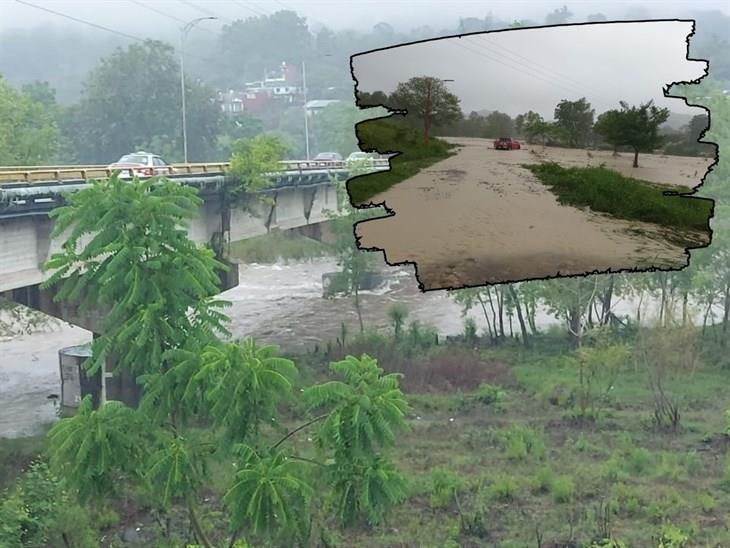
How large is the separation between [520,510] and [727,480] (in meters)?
2.25

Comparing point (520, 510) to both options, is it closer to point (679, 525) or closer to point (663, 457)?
point (679, 525)

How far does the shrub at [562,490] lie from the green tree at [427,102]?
6673 mm

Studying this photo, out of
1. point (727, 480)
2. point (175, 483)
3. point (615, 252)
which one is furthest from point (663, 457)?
point (615, 252)

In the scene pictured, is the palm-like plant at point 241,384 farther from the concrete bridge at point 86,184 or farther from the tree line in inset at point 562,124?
the tree line in inset at point 562,124

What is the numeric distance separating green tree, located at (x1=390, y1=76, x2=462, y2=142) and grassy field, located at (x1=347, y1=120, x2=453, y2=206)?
0.13 feet

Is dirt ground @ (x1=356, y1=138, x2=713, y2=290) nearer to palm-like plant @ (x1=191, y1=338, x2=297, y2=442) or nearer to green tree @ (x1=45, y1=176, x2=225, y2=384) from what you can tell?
palm-like plant @ (x1=191, y1=338, x2=297, y2=442)

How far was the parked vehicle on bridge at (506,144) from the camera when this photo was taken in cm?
232

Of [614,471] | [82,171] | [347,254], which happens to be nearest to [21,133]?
[347,254]

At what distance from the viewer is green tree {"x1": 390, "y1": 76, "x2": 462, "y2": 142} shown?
2.16 metres

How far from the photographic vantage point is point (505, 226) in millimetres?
2443

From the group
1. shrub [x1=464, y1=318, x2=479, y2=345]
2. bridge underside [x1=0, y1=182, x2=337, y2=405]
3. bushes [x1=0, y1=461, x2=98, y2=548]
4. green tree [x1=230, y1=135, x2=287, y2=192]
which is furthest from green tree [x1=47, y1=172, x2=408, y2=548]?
shrub [x1=464, y1=318, x2=479, y2=345]

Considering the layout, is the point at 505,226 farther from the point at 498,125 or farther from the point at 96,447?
the point at 96,447

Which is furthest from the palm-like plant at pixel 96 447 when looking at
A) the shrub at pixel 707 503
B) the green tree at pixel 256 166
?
the green tree at pixel 256 166

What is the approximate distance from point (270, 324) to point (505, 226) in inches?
599
